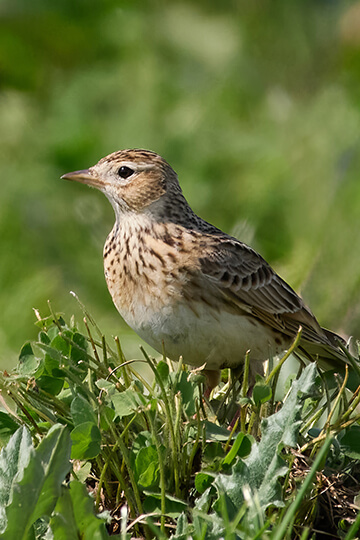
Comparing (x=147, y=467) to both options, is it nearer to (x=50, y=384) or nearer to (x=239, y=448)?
(x=239, y=448)

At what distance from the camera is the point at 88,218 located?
566 cm

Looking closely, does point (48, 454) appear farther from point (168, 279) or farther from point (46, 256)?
point (46, 256)

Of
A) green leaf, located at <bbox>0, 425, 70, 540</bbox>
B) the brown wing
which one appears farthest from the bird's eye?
green leaf, located at <bbox>0, 425, 70, 540</bbox>

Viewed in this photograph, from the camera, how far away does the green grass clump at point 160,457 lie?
1.90m

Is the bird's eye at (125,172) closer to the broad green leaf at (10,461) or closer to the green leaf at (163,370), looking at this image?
the green leaf at (163,370)

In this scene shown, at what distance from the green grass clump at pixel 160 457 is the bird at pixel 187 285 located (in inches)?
14.4

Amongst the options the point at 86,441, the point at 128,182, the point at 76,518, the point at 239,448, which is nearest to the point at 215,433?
the point at 239,448

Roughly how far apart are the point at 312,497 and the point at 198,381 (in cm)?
39

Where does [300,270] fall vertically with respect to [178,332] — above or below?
above

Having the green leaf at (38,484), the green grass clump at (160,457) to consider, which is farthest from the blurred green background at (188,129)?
the green leaf at (38,484)

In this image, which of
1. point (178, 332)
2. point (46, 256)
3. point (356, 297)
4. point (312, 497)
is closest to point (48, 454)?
point (312, 497)

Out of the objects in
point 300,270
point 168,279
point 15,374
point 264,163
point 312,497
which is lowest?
point 15,374

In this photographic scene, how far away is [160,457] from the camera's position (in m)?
2.05

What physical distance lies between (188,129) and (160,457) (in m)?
4.52
